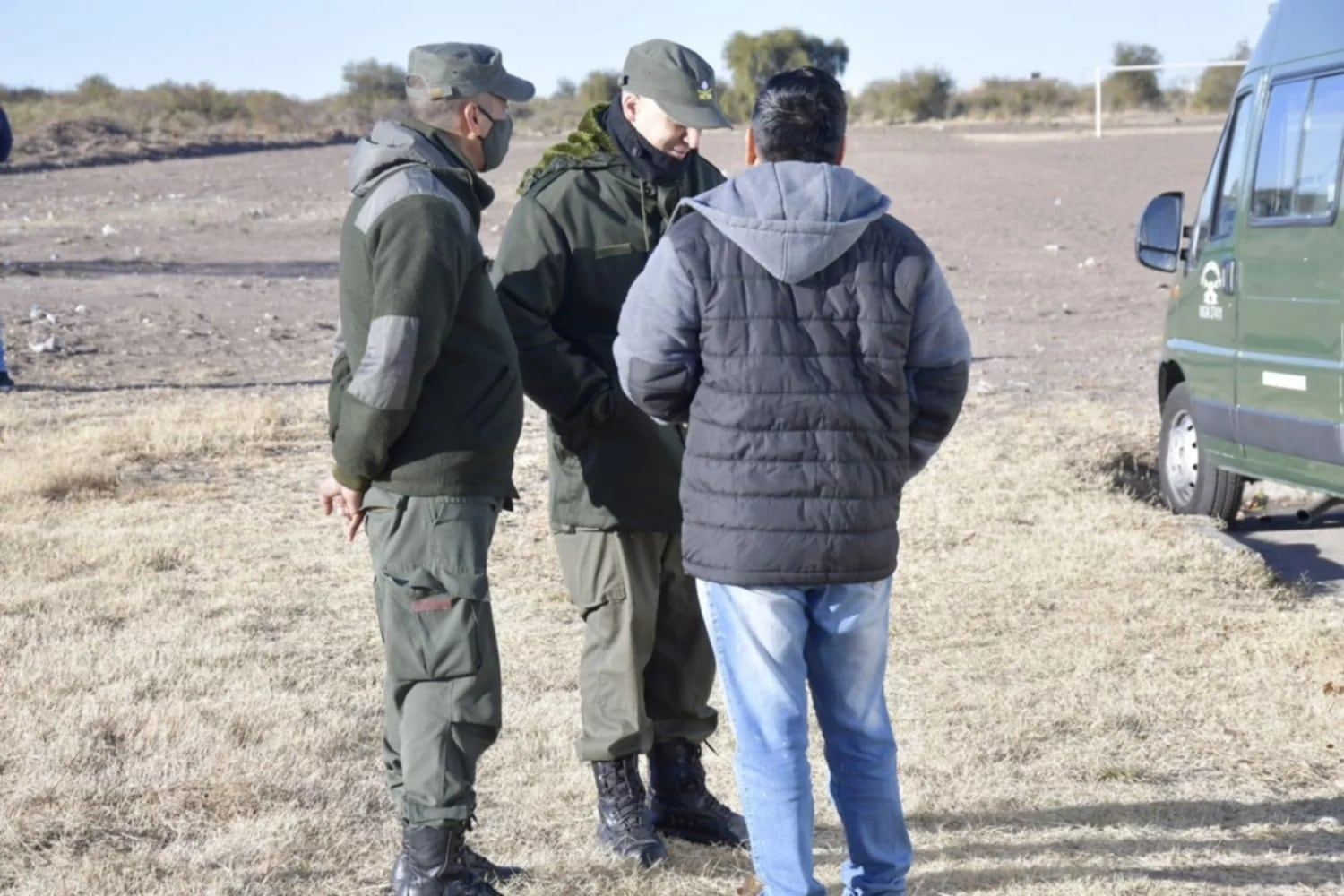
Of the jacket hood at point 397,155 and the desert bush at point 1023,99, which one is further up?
the desert bush at point 1023,99

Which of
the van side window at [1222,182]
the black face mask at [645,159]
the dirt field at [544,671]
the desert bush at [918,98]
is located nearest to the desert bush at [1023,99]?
the desert bush at [918,98]

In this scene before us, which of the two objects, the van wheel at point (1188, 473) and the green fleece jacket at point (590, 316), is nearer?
the green fleece jacket at point (590, 316)

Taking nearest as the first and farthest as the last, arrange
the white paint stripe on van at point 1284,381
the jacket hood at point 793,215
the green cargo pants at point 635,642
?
the jacket hood at point 793,215
the green cargo pants at point 635,642
the white paint stripe on van at point 1284,381

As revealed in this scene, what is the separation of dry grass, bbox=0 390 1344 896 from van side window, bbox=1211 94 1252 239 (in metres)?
1.36

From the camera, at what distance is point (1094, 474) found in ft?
28.9

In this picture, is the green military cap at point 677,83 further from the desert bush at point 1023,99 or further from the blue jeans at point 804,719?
the desert bush at point 1023,99

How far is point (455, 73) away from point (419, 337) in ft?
2.03

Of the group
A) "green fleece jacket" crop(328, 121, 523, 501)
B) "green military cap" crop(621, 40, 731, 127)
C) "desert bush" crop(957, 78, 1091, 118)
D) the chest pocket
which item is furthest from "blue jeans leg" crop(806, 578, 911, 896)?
"desert bush" crop(957, 78, 1091, 118)

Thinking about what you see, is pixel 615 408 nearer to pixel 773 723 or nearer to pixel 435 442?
pixel 435 442

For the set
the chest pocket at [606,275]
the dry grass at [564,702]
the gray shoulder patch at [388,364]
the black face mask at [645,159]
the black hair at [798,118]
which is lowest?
the dry grass at [564,702]

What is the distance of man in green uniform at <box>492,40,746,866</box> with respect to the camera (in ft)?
13.4

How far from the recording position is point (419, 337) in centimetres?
363

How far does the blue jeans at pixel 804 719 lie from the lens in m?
3.34

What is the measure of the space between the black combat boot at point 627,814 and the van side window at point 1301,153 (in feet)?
11.7
